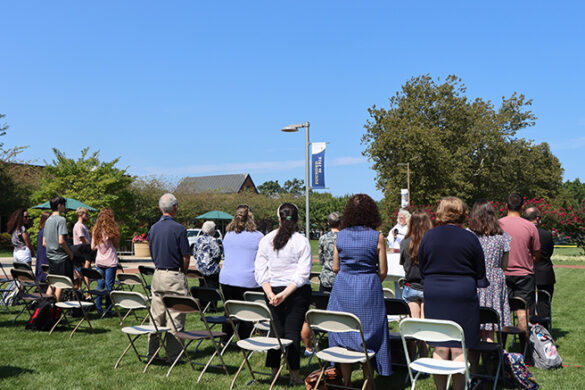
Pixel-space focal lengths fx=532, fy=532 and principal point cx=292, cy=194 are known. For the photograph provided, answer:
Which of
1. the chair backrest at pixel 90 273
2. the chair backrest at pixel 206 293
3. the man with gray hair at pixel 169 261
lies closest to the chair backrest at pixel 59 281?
the chair backrest at pixel 90 273

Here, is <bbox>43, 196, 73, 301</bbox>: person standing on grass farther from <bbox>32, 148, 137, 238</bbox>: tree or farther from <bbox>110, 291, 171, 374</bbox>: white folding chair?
<bbox>32, 148, 137, 238</bbox>: tree

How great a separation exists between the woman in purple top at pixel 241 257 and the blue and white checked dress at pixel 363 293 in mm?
1741

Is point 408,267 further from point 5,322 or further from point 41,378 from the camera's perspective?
point 5,322

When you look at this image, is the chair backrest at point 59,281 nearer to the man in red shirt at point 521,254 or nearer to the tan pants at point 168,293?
the tan pants at point 168,293

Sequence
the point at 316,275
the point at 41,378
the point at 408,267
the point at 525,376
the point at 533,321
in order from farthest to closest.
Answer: the point at 316,275 < the point at 533,321 < the point at 408,267 < the point at 41,378 < the point at 525,376

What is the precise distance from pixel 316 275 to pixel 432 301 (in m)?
4.28

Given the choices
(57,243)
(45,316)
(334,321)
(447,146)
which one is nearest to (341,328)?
(334,321)

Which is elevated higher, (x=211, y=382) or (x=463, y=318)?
(x=463, y=318)

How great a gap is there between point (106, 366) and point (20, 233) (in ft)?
17.2

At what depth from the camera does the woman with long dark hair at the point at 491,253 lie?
521 cm

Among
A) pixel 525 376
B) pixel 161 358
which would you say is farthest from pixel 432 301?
pixel 161 358

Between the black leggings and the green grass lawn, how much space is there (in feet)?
1.10

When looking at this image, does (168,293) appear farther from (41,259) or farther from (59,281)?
(41,259)

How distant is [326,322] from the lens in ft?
14.3
